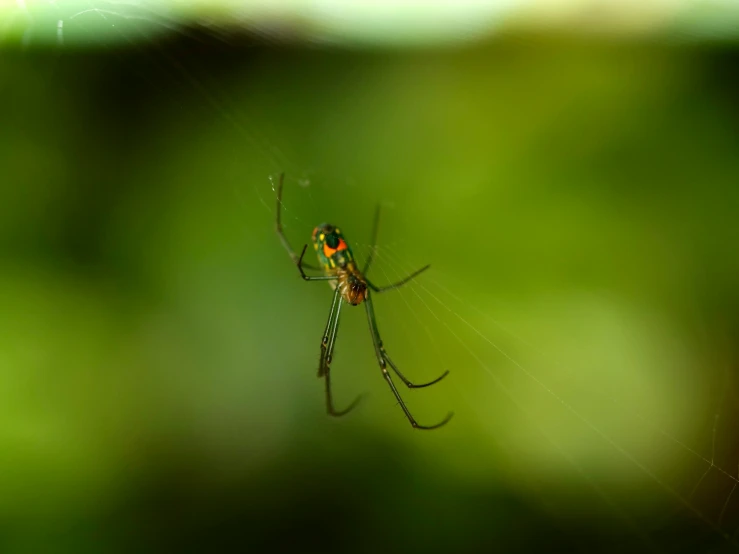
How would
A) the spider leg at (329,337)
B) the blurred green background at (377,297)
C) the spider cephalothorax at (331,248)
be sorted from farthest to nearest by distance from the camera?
the blurred green background at (377,297) < the spider leg at (329,337) < the spider cephalothorax at (331,248)

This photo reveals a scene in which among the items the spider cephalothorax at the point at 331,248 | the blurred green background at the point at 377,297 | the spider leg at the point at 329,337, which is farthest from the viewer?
the blurred green background at the point at 377,297

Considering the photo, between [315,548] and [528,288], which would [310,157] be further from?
[315,548]

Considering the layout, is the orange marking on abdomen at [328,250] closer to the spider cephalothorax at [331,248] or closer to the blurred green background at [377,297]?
the spider cephalothorax at [331,248]

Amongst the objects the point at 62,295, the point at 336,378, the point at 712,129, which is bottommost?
the point at 62,295

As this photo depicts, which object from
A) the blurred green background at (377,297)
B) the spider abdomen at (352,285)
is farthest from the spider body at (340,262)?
the blurred green background at (377,297)

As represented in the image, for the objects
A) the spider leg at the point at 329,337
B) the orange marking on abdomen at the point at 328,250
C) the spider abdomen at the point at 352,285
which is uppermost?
the orange marking on abdomen at the point at 328,250

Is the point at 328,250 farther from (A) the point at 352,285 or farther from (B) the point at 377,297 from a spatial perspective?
(B) the point at 377,297

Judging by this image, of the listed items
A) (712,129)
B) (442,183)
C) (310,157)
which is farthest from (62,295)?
(712,129)
